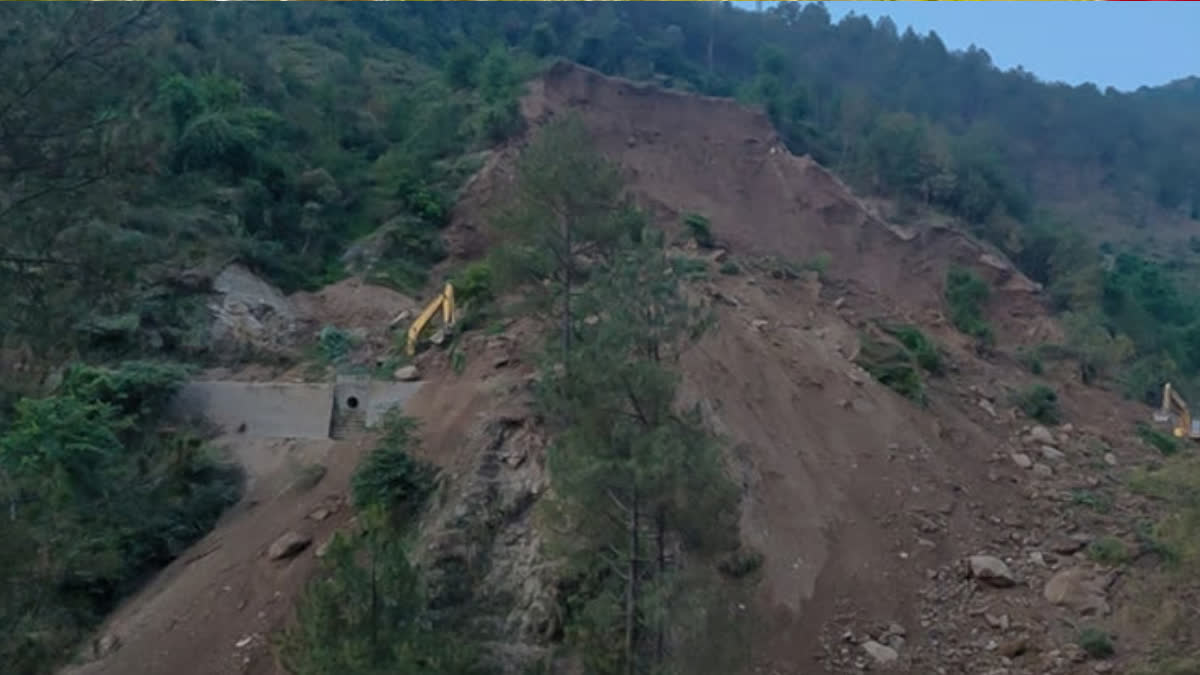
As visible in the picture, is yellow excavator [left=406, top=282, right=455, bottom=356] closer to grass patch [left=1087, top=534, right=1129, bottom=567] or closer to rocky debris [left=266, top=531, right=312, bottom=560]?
rocky debris [left=266, top=531, right=312, bottom=560]

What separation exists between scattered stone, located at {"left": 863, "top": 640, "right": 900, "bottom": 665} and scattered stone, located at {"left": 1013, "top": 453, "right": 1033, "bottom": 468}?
800 cm

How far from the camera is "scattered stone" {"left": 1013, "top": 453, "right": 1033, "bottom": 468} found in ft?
84.0

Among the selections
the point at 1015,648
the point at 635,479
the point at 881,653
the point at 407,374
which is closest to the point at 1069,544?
the point at 1015,648

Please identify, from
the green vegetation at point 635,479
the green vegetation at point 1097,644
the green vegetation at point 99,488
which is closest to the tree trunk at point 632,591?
the green vegetation at point 635,479

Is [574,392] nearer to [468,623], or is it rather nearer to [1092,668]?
[468,623]

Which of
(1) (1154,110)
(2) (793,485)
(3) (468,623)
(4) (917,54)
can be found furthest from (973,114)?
(3) (468,623)

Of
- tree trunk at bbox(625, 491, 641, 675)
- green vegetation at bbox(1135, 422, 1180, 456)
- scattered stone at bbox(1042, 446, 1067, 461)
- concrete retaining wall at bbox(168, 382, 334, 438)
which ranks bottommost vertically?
concrete retaining wall at bbox(168, 382, 334, 438)

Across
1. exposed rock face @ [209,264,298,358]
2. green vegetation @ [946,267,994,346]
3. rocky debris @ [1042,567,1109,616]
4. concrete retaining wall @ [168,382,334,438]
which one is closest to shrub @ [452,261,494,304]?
concrete retaining wall @ [168,382,334,438]

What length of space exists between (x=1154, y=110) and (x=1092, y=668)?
264 feet

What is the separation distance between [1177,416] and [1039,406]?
6.65 meters

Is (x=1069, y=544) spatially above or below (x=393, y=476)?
below

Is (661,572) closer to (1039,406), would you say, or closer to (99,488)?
(99,488)

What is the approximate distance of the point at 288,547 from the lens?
66.5 ft

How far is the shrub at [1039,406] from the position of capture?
28516mm
